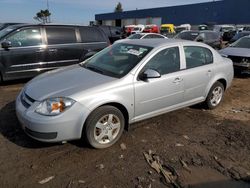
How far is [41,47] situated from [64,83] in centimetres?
381

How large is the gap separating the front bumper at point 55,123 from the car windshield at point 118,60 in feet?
A: 3.01

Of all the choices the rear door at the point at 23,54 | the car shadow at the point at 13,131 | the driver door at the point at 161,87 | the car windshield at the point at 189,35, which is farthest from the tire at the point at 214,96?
the car windshield at the point at 189,35

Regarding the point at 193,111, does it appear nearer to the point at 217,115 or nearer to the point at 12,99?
the point at 217,115

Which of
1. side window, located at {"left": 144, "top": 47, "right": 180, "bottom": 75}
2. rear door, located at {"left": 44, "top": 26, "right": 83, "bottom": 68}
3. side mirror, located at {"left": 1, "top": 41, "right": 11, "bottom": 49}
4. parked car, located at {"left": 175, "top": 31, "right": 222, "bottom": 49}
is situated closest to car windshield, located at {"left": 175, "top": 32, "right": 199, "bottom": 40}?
parked car, located at {"left": 175, "top": 31, "right": 222, "bottom": 49}

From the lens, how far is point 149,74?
150 inches

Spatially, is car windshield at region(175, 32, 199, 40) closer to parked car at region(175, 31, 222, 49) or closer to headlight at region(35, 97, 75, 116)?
parked car at region(175, 31, 222, 49)

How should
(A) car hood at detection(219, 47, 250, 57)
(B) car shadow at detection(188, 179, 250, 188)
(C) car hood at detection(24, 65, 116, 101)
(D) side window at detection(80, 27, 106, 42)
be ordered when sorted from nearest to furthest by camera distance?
(B) car shadow at detection(188, 179, 250, 188)
(C) car hood at detection(24, 65, 116, 101)
(D) side window at detection(80, 27, 106, 42)
(A) car hood at detection(219, 47, 250, 57)

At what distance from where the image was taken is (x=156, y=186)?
115 inches

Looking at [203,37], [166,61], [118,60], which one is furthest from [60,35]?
[203,37]

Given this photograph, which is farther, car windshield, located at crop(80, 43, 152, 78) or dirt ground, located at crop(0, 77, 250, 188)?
Result: car windshield, located at crop(80, 43, 152, 78)

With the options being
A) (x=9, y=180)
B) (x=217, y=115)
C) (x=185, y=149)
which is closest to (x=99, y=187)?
(x=9, y=180)

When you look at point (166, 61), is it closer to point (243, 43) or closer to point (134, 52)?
point (134, 52)

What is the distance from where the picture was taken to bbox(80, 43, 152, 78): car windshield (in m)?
3.98

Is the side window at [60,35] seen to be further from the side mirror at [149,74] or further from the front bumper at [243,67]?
the front bumper at [243,67]
